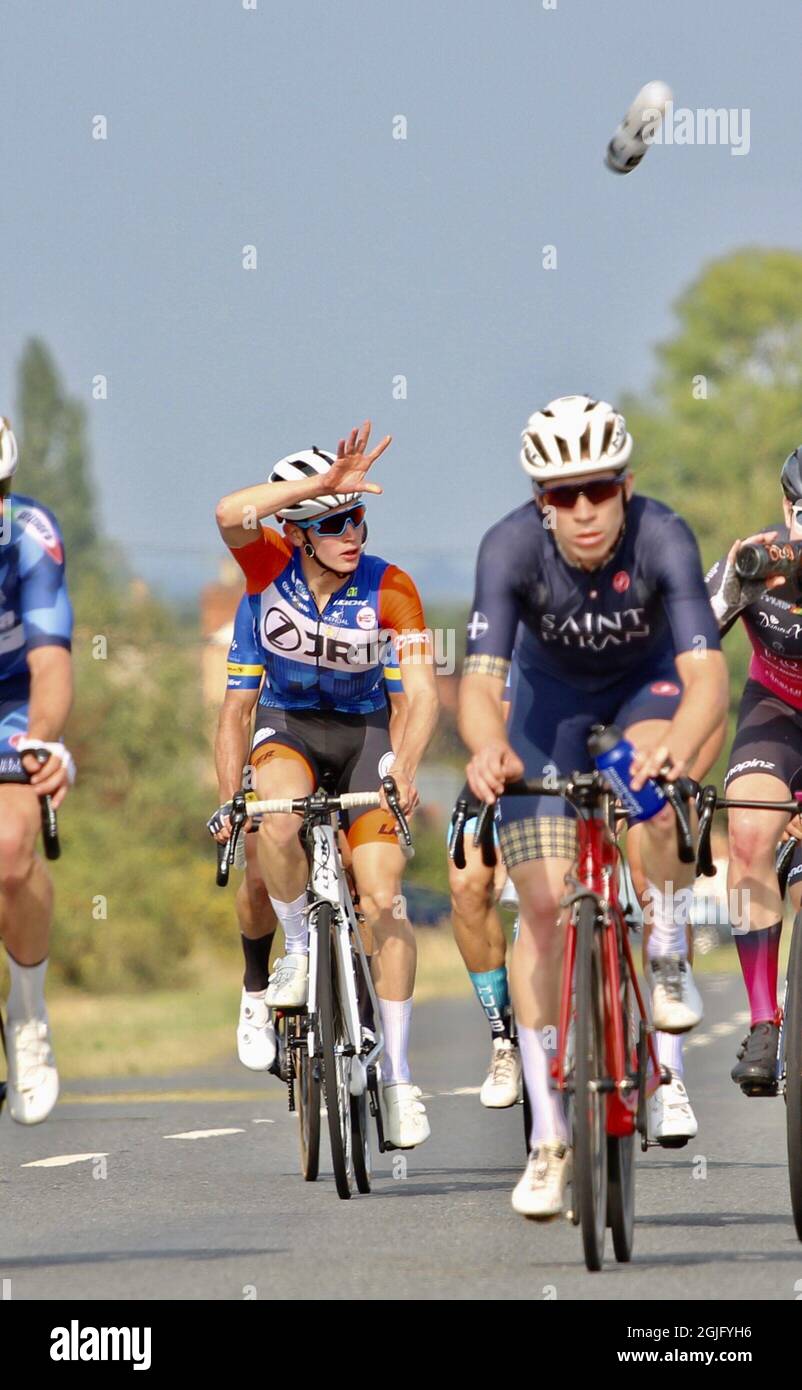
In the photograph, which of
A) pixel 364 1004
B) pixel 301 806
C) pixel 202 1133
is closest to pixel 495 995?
pixel 364 1004

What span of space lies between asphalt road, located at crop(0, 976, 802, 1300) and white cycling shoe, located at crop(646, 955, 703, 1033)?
729 millimetres

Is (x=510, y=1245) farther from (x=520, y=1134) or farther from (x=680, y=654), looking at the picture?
(x=520, y=1134)

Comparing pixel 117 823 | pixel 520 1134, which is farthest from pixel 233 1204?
pixel 117 823

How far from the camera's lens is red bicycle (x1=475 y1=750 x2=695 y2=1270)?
7.82 m

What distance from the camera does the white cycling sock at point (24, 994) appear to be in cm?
856

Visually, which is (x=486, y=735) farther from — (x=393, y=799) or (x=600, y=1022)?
(x=393, y=799)

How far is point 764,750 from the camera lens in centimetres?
1005

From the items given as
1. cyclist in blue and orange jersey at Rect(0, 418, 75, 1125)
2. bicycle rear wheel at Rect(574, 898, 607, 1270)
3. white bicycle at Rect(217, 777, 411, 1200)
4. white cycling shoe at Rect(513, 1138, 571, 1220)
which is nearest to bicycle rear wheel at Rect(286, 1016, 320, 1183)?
white bicycle at Rect(217, 777, 411, 1200)

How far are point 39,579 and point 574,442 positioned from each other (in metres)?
1.72

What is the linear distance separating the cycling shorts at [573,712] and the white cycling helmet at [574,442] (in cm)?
77

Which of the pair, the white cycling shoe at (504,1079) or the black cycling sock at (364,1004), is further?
the white cycling shoe at (504,1079)

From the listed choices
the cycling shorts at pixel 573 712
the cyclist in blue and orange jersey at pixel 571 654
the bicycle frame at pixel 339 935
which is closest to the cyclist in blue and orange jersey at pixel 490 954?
the bicycle frame at pixel 339 935

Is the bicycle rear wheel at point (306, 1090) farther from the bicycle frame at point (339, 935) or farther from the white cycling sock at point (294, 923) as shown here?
the white cycling sock at point (294, 923)

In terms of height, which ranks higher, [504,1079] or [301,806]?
[301,806]
